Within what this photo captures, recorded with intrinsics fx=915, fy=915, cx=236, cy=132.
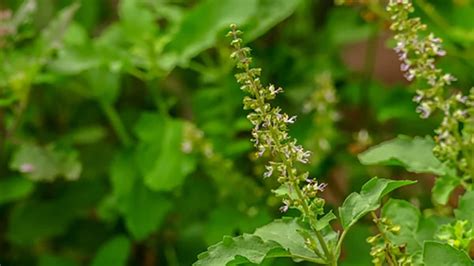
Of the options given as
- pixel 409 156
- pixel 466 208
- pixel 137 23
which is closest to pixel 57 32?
pixel 137 23

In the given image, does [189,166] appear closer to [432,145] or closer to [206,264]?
[432,145]

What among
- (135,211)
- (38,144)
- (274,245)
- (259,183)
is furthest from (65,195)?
(274,245)

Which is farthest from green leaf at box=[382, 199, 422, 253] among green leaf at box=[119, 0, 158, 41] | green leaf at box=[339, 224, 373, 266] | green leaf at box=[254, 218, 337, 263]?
green leaf at box=[119, 0, 158, 41]

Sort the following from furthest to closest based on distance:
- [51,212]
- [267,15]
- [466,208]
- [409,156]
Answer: [51,212]
[267,15]
[409,156]
[466,208]


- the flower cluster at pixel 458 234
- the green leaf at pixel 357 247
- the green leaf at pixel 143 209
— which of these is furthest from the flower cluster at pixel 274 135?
the green leaf at pixel 143 209

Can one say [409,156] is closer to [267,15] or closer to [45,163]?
[267,15]

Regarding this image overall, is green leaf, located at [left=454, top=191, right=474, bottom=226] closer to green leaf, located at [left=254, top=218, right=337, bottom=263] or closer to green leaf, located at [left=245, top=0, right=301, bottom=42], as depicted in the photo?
green leaf, located at [left=254, top=218, right=337, bottom=263]
